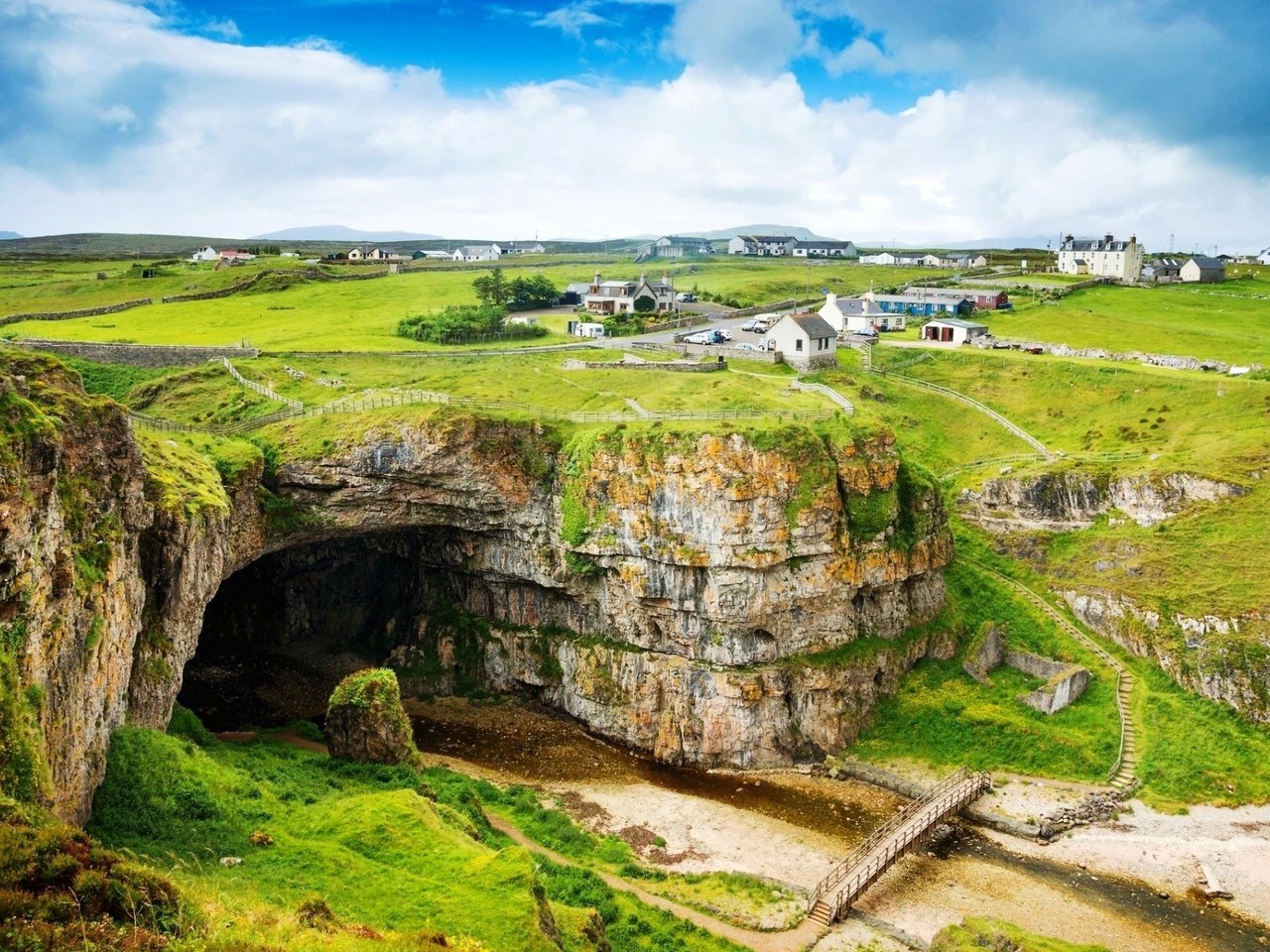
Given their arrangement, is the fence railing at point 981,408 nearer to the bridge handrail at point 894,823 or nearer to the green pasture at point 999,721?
the green pasture at point 999,721

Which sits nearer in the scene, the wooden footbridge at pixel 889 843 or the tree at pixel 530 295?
the wooden footbridge at pixel 889 843

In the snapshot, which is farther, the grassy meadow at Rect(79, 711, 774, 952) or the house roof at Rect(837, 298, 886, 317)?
the house roof at Rect(837, 298, 886, 317)

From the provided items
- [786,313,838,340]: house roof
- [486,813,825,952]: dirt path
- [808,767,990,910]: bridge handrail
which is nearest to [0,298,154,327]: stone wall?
[786,313,838,340]: house roof

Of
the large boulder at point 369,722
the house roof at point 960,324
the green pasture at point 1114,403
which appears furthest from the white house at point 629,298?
the large boulder at point 369,722

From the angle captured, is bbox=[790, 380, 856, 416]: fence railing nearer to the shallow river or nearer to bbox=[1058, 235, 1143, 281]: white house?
the shallow river

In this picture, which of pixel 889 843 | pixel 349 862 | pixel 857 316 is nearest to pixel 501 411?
pixel 889 843

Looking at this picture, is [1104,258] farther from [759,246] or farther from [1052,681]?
[1052,681]

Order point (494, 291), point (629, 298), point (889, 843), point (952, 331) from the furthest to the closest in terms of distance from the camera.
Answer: point (494, 291) < point (629, 298) < point (952, 331) < point (889, 843)
